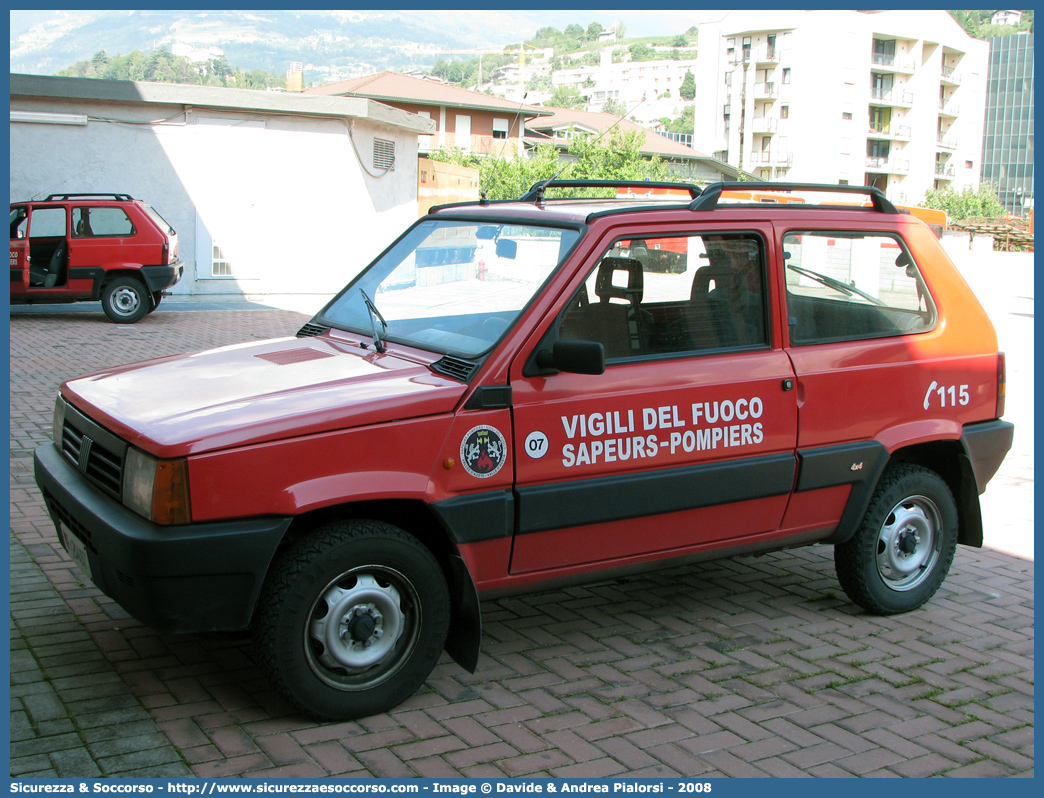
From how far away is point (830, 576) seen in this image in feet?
18.3

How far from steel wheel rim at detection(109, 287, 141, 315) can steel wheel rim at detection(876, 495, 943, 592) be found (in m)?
13.4

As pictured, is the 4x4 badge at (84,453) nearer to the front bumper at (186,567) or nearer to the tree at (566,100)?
the front bumper at (186,567)

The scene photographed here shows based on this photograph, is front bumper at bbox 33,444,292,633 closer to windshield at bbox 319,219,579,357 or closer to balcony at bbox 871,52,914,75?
windshield at bbox 319,219,579,357

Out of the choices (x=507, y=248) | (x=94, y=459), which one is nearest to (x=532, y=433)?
(x=507, y=248)

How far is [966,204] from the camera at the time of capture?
228 ft

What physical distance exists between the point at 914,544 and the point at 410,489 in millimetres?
2723

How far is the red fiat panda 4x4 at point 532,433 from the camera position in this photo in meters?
3.45

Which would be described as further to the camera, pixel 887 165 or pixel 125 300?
pixel 887 165

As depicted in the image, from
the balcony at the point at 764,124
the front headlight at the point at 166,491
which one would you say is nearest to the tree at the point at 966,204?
the balcony at the point at 764,124

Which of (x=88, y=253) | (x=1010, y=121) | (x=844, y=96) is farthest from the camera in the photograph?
(x=1010, y=121)

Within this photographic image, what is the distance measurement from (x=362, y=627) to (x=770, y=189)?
8.43 feet

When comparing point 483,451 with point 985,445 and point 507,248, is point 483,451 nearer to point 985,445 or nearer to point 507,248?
point 507,248

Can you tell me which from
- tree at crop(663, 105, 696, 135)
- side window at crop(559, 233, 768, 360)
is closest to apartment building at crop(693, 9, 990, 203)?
tree at crop(663, 105, 696, 135)

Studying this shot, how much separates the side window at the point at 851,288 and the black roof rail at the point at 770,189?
0.20m
